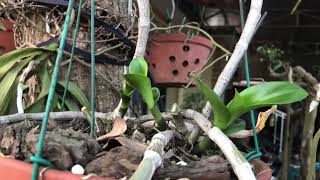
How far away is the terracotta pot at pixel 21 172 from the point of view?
1.30 feet

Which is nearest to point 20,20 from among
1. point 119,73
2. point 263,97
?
point 119,73

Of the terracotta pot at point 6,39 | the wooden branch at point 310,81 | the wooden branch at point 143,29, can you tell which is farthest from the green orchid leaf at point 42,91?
the wooden branch at point 310,81

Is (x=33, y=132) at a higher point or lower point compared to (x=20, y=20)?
lower

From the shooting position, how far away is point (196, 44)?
4.13 ft

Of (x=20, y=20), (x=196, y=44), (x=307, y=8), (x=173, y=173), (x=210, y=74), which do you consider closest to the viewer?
(x=173, y=173)

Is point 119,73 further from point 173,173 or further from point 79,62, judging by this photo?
point 173,173

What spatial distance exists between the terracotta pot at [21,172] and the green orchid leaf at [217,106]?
0.15 meters

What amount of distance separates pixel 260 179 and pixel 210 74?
1.91 meters

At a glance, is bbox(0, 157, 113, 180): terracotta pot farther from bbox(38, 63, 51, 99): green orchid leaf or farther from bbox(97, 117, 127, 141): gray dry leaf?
bbox(38, 63, 51, 99): green orchid leaf

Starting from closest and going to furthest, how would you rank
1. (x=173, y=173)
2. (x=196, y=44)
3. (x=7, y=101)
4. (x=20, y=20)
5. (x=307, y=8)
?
1. (x=173, y=173)
2. (x=7, y=101)
3. (x=20, y=20)
4. (x=196, y=44)
5. (x=307, y=8)

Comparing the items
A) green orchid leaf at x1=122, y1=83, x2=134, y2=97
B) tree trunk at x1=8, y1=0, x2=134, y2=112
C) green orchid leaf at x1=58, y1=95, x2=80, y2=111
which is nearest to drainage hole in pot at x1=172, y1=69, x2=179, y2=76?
tree trunk at x1=8, y1=0, x2=134, y2=112

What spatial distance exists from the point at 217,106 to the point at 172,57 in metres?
0.75

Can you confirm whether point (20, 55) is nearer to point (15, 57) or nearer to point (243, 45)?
point (15, 57)

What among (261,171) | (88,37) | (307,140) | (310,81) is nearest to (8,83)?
(88,37)
